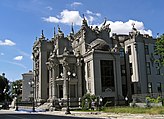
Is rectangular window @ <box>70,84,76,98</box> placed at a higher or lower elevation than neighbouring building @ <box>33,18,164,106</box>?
lower

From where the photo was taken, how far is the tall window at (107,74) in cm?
4769

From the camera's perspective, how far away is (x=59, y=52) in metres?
58.6

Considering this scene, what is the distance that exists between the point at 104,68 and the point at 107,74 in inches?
48.6

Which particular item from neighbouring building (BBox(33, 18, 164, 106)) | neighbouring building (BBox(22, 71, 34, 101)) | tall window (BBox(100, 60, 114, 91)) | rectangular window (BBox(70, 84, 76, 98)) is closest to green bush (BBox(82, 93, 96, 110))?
neighbouring building (BBox(33, 18, 164, 106))

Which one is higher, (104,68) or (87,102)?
(104,68)

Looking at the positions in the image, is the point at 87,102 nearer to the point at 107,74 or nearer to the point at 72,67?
the point at 107,74

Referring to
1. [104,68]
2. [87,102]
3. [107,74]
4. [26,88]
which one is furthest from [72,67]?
[26,88]

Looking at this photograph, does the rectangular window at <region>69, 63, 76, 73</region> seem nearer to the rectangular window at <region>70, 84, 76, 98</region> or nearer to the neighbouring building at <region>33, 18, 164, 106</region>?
the neighbouring building at <region>33, 18, 164, 106</region>

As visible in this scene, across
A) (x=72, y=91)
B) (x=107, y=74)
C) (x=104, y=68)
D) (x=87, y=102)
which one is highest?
(x=104, y=68)

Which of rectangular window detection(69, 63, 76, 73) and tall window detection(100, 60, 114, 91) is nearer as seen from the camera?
tall window detection(100, 60, 114, 91)

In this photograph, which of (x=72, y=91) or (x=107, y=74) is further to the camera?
(x=72, y=91)

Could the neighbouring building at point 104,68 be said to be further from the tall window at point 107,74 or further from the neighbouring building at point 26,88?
the neighbouring building at point 26,88

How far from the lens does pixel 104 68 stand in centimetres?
4828

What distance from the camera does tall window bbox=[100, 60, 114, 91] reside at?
47.7 m
